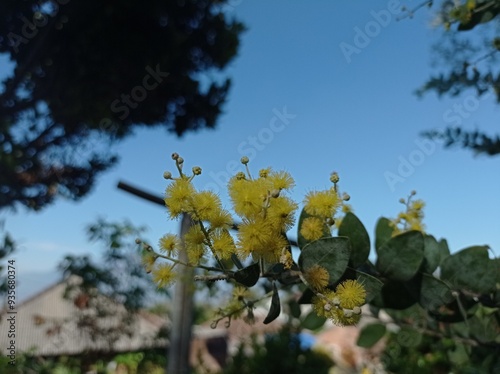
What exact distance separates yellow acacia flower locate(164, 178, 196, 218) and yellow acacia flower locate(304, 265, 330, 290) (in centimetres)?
13

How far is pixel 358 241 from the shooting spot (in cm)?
62

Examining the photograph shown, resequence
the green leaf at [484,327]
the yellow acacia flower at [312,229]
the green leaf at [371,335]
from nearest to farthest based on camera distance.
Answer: the yellow acacia flower at [312,229], the green leaf at [484,327], the green leaf at [371,335]

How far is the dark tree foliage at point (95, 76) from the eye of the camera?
3986mm

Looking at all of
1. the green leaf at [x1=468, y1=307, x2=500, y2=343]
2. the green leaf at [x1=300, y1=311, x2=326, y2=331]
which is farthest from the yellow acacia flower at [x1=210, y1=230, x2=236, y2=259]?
the green leaf at [x1=468, y1=307, x2=500, y2=343]

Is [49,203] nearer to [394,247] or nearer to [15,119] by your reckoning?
[15,119]

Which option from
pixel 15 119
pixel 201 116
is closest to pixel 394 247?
pixel 15 119

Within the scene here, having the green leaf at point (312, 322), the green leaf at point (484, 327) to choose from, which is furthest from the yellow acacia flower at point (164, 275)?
the green leaf at point (484, 327)

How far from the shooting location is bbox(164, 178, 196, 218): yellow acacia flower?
0.47m

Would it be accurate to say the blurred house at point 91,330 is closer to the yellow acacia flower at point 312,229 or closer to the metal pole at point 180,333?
the metal pole at point 180,333

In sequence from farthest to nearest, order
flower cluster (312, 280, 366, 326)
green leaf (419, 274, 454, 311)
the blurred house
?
the blurred house
green leaf (419, 274, 454, 311)
flower cluster (312, 280, 366, 326)

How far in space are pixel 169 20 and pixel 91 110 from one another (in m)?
1.08

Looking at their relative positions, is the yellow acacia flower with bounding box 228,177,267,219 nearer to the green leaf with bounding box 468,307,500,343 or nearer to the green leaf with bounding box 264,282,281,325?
the green leaf with bounding box 264,282,281,325

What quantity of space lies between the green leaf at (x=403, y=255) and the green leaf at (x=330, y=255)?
158mm

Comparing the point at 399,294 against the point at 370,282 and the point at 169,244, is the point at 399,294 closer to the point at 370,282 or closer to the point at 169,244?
the point at 370,282
